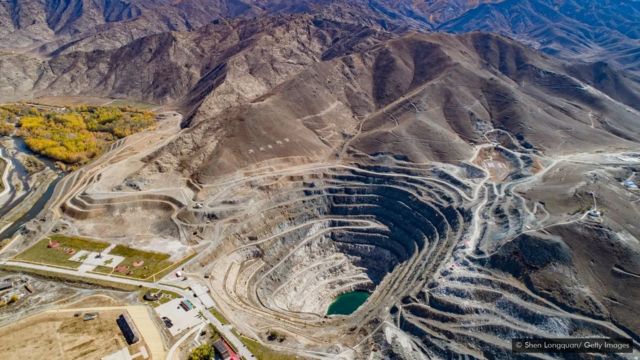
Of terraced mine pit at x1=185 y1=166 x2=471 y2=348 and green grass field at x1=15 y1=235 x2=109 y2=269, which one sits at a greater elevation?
green grass field at x1=15 y1=235 x2=109 y2=269

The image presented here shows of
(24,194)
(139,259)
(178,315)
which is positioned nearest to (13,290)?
(139,259)

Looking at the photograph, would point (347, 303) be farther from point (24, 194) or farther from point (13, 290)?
point (24, 194)

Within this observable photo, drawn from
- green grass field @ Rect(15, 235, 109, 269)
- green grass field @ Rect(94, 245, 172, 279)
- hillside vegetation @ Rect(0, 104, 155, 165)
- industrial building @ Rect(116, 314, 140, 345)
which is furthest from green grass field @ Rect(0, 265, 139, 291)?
hillside vegetation @ Rect(0, 104, 155, 165)

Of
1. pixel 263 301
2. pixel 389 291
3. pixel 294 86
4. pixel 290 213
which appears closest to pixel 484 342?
pixel 389 291

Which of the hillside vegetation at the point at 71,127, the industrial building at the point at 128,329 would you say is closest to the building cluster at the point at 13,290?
the industrial building at the point at 128,329

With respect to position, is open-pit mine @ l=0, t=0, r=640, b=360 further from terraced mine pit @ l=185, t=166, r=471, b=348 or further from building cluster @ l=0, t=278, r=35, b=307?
terraced mine pit @ l=185, t=166, r=471, b=348

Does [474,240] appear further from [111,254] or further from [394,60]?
[394,60]
